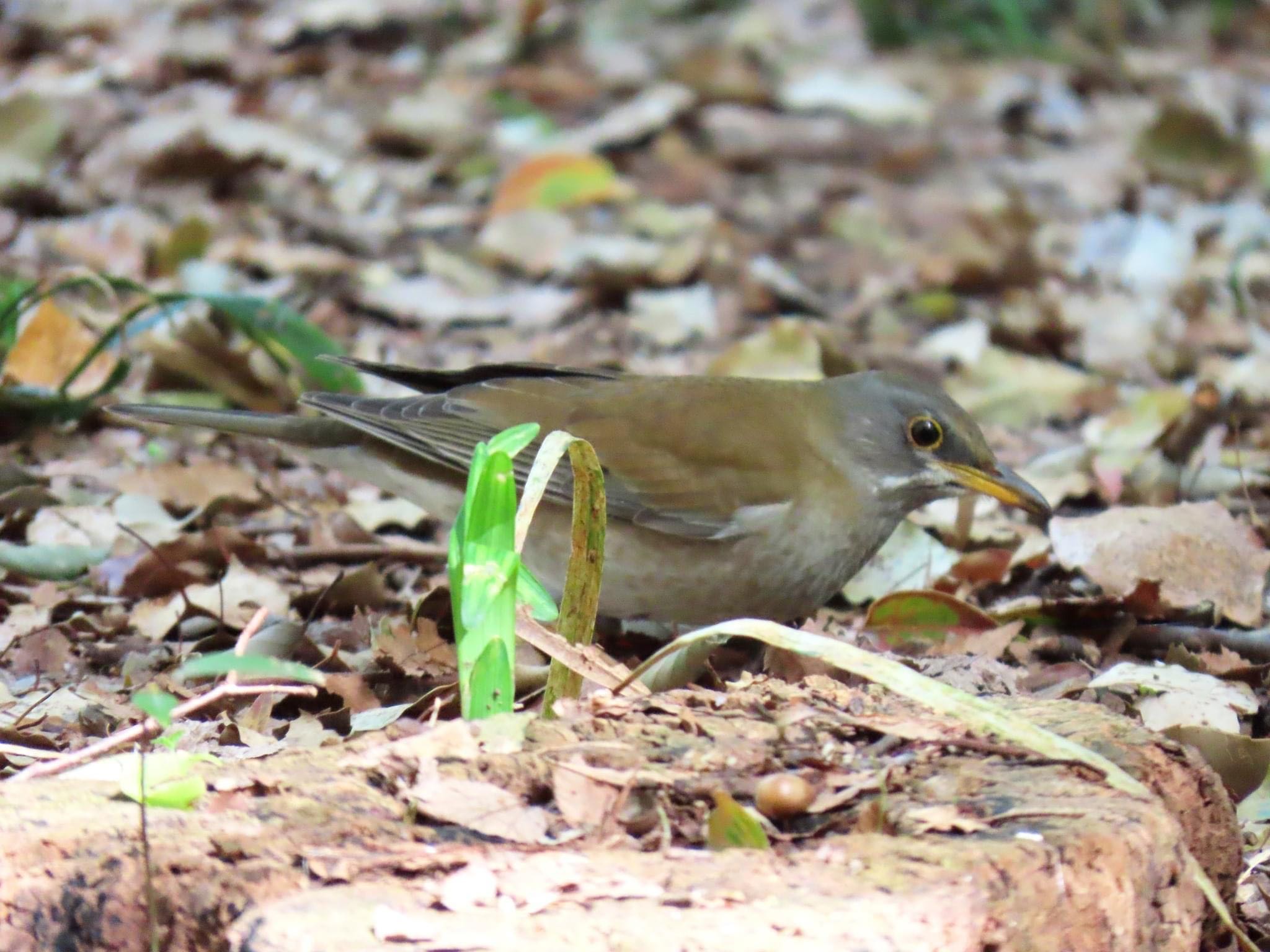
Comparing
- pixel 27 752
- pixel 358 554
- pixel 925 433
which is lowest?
pixel 358 554

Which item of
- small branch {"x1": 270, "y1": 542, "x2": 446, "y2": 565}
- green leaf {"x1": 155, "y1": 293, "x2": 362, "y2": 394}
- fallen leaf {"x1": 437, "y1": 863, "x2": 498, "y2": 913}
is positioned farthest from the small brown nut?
green leaf {"x1": 155, "y1": 293, "x2": 362, "y2": 394}

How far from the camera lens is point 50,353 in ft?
20.4

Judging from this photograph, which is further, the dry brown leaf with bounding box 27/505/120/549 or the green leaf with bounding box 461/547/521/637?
the dry brown leaf with bounding box 27/505/120/549

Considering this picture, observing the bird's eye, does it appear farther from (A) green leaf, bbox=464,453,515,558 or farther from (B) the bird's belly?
(A) green leaf, bbox=464,453,515,558

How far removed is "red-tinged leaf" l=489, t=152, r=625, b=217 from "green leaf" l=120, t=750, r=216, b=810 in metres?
7.01

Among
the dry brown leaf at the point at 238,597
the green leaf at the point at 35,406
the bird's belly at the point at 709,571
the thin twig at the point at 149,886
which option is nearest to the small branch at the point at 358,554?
the dry brown leaf at the point at 238,597

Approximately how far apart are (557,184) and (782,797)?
741 centimetres

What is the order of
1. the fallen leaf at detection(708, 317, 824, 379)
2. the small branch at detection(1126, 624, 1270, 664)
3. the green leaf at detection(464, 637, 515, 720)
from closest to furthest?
the green leaf at detection(464, 637, 515, 720) → the small branch at detection(1126, 624, 1270, 664) → the fallen leaf at detection(708, 317, 824, 379)

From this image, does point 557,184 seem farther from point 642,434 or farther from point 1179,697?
point 1179,697

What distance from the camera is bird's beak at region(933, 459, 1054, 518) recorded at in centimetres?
500

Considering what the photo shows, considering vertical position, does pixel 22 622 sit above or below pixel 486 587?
below

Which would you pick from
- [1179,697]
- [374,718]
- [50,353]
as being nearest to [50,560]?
[50,353]


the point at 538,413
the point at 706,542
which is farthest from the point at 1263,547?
the point at 538,413

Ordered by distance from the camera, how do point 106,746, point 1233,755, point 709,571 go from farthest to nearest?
point 709,571, point 1233,755, point 106,746
